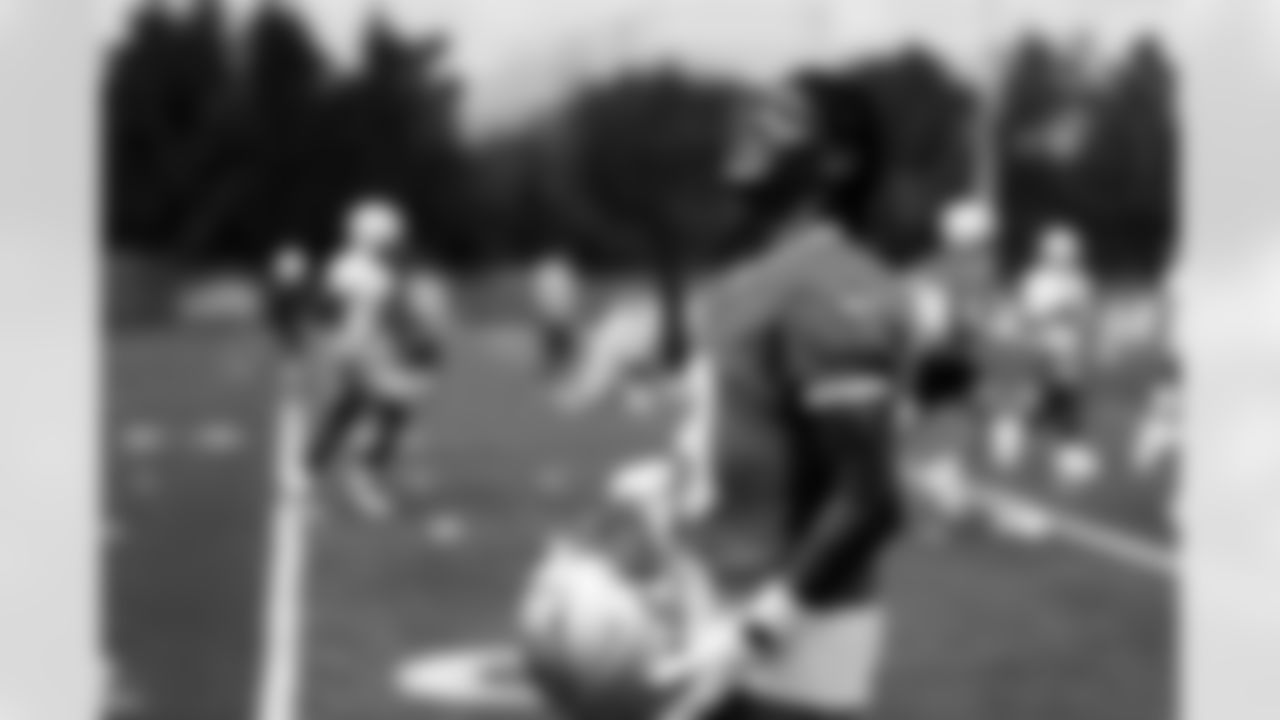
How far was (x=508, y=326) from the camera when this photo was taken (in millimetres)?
1948

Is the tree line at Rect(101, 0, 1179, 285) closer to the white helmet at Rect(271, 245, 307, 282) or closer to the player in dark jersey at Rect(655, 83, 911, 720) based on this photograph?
the white helmet at Rect(271, 245, 307, 282)

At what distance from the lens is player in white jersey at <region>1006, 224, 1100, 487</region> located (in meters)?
2.03

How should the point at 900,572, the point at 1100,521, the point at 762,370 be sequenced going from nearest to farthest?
1. the point at 762,370
2. the point at 900,572
3. the point at 1100,521

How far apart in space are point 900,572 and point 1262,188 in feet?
1.71

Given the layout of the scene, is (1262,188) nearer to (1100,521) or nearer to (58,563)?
(1100,521)

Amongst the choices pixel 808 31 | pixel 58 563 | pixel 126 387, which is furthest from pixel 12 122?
pixel 808 31

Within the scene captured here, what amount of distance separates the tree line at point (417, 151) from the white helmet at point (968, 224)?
0.06ft

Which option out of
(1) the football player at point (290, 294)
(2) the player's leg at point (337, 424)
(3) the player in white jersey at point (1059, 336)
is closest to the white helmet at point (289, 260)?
(1) the football player at point (290, 294)

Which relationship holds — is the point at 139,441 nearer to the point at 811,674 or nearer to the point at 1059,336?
the point at 811,674

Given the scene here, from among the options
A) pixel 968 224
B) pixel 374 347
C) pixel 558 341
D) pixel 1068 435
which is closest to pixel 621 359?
pixel 558 341

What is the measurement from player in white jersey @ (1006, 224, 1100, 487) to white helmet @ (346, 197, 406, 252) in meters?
0.59

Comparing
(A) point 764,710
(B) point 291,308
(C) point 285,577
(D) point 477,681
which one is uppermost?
(B) point 291,308

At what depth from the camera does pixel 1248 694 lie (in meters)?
2.06

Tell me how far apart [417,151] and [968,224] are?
52 centimetres
